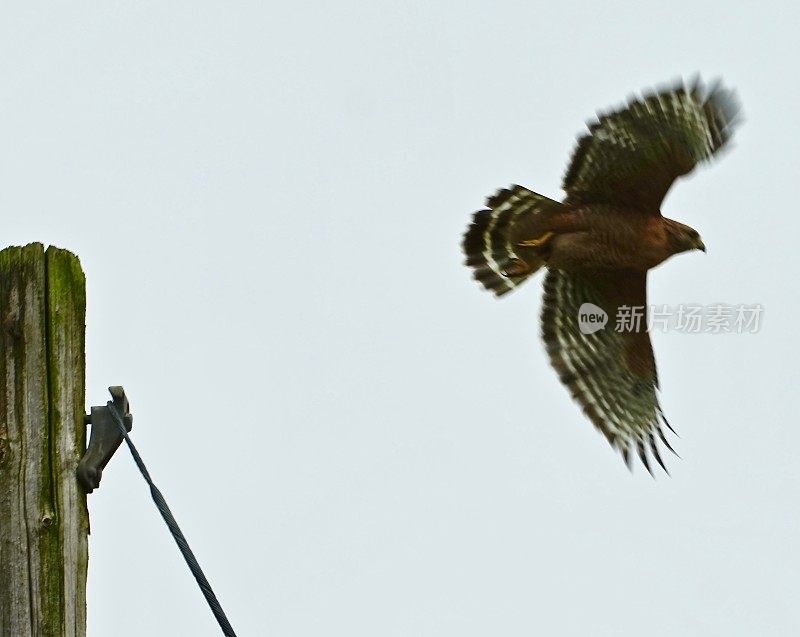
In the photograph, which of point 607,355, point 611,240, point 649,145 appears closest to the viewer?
point 649,145

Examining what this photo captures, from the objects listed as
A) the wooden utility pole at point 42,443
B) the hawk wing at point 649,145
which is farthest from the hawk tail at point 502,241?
the wooden utility pole at point 42,443

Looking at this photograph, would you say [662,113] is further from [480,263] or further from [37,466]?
[37,466]

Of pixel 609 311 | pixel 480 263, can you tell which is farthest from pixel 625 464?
pixel 480 263

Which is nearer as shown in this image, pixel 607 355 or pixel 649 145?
pixel 649 145

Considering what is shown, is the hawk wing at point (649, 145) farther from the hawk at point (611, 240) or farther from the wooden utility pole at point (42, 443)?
the wooden utility pole at point (42, 443)

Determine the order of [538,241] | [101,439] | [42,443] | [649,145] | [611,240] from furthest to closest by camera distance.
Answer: [538,241] < [611,240] < [649,145] < [101,439] < [42,443]

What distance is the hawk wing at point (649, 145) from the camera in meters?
6.62

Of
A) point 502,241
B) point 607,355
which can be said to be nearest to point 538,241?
point 502,241

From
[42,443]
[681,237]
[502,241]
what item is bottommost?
[42,443]

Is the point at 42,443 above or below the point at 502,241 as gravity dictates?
below

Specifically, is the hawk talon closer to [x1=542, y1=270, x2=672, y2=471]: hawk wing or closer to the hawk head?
[x1=542, y1=270, x2=672, y2=471]: hawk wing

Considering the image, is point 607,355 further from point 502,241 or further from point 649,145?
point 649,145

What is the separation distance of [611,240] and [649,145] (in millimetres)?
648

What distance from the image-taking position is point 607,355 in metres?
7.85
